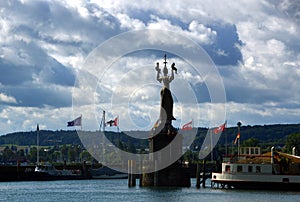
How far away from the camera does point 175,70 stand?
344ft

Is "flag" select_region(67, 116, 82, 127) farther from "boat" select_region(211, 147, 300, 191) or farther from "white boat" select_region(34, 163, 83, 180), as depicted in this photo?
"boat" select_region(211, 147, 300, 191)

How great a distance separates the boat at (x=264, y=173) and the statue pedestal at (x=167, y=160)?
6182mm

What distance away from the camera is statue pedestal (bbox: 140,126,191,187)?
3903 inches

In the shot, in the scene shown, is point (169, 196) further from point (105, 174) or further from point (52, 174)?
point (105, 174)

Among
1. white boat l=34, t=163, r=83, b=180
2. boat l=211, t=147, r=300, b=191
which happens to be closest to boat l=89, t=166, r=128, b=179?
white boat l=34, t=163, r=83, b=180

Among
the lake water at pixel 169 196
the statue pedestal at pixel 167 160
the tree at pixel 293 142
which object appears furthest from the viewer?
the tree at pixel 293 142

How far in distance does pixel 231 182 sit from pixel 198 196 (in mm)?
8537

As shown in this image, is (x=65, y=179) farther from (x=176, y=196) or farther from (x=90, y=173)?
(x=176, y=196)

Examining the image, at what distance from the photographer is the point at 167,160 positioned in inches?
3930

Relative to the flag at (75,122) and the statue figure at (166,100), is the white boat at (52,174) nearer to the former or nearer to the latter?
the flag at (75,122)

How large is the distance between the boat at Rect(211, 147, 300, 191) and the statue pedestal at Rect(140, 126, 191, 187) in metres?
6.18

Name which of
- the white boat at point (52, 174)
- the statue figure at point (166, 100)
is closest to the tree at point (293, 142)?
the white boat at point (52, 174)

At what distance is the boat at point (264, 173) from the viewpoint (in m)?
93.8

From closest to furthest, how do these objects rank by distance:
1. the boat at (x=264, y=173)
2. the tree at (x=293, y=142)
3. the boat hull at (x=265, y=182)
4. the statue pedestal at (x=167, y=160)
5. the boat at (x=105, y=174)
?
the boat hull at (x=265, y=182)
the boat at (x=264, y=173)
the statue pedestal at (x=167, y=160)
the boat at (x=105, y=174)
the tree at (x=293, y=142)
